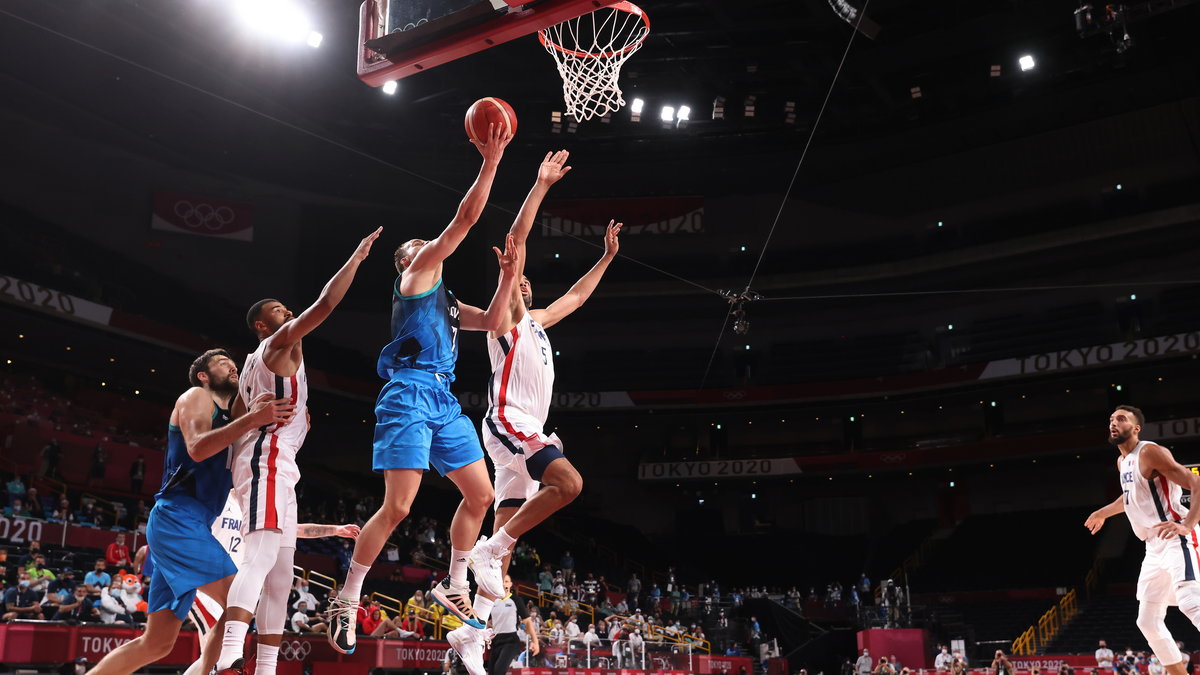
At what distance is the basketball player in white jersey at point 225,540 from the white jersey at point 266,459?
0.23m

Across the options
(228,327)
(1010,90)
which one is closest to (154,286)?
(228,327)

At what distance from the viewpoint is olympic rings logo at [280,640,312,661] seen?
1371 centimetres

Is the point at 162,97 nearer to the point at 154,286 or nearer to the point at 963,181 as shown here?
the point at 154,286

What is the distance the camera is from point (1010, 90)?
92.5 feet

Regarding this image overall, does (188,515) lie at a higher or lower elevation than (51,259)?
lower

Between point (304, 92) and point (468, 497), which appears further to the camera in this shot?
point (304, 92)

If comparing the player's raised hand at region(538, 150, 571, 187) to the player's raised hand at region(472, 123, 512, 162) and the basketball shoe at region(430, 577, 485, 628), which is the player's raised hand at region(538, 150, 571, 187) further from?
the basketball shoe at region(430, 577, 485, 628)

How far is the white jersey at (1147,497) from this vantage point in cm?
748

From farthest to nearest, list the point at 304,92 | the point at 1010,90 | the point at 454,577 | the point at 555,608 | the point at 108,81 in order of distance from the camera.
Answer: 1. the point at 1010,90
2. the point at 304,92
3. the point at 108,81
4. the point at 555,608
5. the point at 454,577

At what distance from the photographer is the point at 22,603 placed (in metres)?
13.0

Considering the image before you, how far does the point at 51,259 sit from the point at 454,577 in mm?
24239

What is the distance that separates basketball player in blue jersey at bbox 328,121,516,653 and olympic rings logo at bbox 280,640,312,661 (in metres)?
8.74

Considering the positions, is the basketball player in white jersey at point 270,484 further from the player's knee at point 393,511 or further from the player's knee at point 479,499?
the player's knee at point 479,499

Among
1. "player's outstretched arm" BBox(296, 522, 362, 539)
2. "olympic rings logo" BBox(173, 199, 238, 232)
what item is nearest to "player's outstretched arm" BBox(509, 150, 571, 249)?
"player's outstretched arm" BBox(296, 522, 362, 539)
